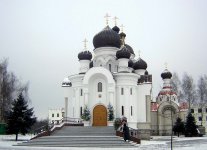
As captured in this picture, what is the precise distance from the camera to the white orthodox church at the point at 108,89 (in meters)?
34.6

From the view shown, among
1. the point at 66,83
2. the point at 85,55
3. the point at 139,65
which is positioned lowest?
the point at 66,83

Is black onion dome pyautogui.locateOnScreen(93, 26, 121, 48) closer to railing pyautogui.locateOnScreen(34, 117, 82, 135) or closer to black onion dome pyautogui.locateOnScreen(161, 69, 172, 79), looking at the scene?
railing pyautogui.locateOnScreen(34, 117, 82, 135)

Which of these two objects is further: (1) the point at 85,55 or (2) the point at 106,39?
(2) the point at 106,39

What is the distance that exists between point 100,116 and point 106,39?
1050 centimetres

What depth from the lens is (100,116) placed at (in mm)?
34562

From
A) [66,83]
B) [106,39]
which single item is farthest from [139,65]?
[66,83]

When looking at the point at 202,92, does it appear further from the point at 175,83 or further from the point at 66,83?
the point at 66,83

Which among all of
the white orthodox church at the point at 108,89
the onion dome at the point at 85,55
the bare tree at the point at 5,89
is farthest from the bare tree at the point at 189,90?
the bare tree at the point at 5,89

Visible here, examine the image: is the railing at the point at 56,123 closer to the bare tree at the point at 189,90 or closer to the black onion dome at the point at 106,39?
the black onion dome at the point at 106,39

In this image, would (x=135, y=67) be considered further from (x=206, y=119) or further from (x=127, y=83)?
(x=206, y=119)

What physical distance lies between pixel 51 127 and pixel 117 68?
12.7 m

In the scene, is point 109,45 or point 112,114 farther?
point 109,45

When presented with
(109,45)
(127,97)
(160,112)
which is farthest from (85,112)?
(160,112)

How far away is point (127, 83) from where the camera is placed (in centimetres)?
3512
